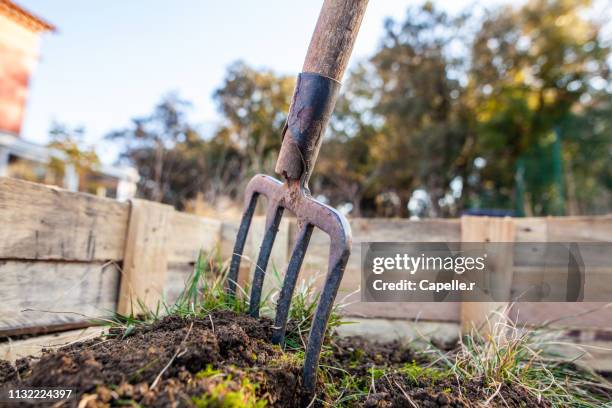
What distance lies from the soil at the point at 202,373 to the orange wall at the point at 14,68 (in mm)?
12090

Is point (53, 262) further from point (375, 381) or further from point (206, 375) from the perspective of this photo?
point (375, 381)

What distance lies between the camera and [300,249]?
1.26 metres

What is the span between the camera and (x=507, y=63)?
12.5m

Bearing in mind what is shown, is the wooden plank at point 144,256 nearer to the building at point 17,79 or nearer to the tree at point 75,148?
the tree at point 75,148

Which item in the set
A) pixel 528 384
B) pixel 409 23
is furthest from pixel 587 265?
pixel 409 23

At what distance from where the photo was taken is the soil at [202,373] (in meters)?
0.79

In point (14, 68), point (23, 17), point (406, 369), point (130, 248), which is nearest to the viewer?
point (406, 369)

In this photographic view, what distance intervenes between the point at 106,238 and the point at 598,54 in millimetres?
13759

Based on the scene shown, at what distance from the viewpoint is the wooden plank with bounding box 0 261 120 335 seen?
49.2 inches

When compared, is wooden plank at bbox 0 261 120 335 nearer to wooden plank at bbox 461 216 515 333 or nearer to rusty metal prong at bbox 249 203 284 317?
rusty metal prong at bbox 249 203 284 317

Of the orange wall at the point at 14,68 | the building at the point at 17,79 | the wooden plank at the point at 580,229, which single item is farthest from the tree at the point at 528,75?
the orange wall at the point at 14,68

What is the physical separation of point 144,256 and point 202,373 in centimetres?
100

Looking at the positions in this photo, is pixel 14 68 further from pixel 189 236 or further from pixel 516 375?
pixel 516 375

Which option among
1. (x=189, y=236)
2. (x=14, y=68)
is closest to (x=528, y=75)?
(x=189, y=236)
